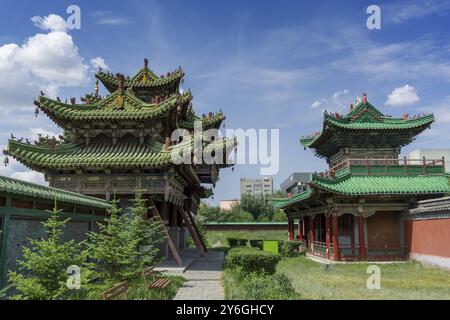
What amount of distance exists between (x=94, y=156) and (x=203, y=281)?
28.0ft

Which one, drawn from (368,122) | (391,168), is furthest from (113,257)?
(368,122)

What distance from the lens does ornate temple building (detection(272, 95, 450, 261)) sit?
868 inches

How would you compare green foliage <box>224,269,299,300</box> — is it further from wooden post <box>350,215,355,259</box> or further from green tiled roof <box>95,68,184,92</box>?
green tiled roof <box>95,68,184,92</box>

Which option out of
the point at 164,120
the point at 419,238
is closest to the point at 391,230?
the point at 419,238

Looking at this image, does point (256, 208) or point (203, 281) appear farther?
point (256, 208)

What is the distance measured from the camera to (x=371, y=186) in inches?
874

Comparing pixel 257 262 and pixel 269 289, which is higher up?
pixel 257 262

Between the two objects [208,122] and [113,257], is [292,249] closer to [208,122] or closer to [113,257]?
[208,122]

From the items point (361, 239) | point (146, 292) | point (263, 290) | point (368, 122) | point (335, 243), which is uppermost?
point (368, 122)

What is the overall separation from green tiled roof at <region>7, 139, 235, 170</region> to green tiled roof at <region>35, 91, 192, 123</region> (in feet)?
5.06

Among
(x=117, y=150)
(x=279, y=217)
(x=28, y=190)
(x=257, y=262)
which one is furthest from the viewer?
(x=279, y=217)

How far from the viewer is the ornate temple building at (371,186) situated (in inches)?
868

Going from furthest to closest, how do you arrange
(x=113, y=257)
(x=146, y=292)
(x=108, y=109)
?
1. (x=108, y=109)
2. (x=146, y=292)
3. (x=113, y=257)
